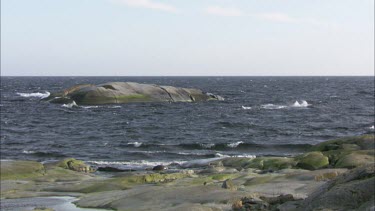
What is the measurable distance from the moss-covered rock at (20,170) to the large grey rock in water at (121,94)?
45.2m

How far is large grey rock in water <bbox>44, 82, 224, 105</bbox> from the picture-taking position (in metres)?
70.1

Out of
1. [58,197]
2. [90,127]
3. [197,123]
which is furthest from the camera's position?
[197,123]

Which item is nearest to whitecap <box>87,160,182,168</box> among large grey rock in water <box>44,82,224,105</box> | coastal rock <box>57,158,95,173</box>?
coastal rock <box>57,158,95,173</box>

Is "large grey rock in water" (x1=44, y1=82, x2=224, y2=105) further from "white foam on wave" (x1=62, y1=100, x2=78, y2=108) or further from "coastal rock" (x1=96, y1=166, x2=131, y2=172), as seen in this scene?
"coastal rock" (x1=96, y1=166, x2=131, y2=172)

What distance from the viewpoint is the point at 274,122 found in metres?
51.8

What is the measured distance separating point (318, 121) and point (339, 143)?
27.1 m

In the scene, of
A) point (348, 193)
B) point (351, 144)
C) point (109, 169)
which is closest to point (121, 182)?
point (109, 169)

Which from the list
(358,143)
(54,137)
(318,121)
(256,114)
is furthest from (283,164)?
(256,114)

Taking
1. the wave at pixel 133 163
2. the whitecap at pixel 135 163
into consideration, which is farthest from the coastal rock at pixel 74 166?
the whitecap at pixel 135 163

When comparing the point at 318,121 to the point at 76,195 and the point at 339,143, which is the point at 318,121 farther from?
the point at 76,195

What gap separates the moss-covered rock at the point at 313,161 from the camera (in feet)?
72.1

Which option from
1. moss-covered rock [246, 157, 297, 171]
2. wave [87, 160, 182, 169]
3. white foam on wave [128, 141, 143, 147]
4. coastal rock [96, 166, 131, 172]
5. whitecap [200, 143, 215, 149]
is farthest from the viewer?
white foam on wave [128, 141, 143, 147]

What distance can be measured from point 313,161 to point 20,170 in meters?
12.8

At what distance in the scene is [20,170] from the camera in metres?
23.4
